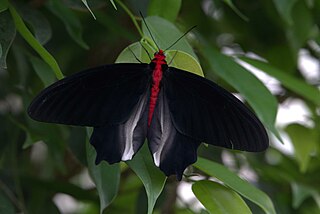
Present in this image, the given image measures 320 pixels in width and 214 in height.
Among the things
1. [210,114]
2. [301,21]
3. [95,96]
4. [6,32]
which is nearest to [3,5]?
[6,32]

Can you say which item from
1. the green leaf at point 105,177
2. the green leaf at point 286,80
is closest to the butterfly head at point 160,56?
the green leaf at point 105,177

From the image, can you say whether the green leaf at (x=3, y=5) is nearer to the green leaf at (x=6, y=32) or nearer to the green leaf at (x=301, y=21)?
the green leaf at (x=6, y=32)

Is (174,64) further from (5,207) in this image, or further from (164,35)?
(5,207)

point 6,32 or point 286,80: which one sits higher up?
point 6,32

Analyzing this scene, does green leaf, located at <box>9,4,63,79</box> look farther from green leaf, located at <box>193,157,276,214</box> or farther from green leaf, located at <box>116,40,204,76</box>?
green leaf, located at <box>193,157,276,214</box>

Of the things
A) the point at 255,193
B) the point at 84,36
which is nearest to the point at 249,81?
the point at 255,193
